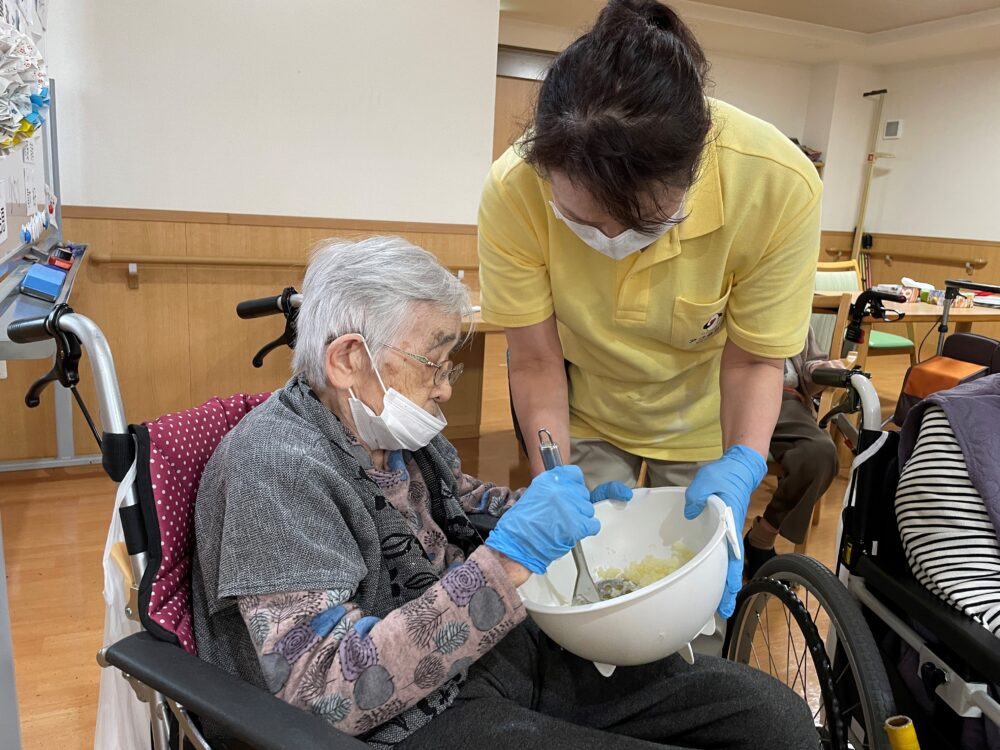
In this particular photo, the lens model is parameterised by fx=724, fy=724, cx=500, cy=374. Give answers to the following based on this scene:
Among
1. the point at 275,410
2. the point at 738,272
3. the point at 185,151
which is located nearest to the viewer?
the point at 275,410

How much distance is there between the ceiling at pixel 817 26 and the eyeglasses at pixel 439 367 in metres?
4.30

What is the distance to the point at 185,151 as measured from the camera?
296cm

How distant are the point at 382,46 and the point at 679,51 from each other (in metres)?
2.67

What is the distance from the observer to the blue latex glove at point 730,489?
1024mm

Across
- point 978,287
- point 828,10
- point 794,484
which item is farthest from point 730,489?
point 828,10

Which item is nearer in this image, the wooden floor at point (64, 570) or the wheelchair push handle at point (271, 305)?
the wheelchair push handle at point (271, 305)

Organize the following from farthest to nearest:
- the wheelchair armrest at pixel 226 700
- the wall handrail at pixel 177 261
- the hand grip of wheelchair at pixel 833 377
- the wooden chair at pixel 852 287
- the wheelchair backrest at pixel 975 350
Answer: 1. the wooden chair at pixel 852 287
2. the wall handrail at pixel 177 261
3. the wheelchair backrest at pixel 975 350
4. the hand grip of wheelchair at pixel 833 377
5. the wheelchair armrest at pixel 226 700

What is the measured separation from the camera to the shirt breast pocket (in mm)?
1191

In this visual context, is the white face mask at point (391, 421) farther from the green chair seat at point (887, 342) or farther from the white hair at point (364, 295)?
the green chair seat at point (887, 342)


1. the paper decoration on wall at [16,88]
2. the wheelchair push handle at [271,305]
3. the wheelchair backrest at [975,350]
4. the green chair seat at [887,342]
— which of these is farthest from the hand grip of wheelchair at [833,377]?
the green chair seat at [887,342]

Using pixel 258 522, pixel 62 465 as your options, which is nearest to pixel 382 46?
pixel 62 465

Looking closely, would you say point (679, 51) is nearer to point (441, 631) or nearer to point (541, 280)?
point (541, 280)

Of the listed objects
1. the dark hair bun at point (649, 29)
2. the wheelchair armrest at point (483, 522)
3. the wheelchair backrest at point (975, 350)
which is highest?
the dark hair bun at point (649, 29)

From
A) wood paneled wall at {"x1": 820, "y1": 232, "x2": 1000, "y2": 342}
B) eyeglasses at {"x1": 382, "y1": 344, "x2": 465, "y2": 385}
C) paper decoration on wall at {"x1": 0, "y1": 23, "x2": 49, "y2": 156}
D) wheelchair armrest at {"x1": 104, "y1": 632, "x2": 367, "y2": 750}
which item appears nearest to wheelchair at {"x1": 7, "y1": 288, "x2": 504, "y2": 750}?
wheelchair armrest at {"x1": 104, "y1": 632, "x2": 367, "y2": 750}
